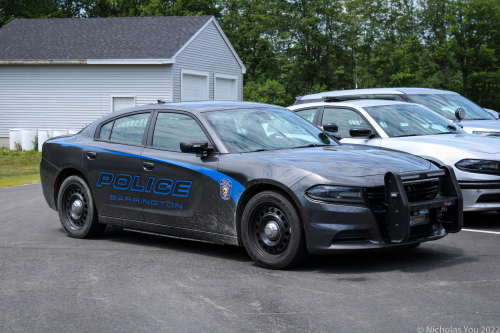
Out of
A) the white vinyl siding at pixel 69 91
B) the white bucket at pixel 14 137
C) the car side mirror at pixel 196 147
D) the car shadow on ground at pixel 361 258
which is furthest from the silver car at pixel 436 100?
the white bucket at pixel 14 137

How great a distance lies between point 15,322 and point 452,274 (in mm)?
3516

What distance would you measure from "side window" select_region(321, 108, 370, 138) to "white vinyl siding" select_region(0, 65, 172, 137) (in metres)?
18.2

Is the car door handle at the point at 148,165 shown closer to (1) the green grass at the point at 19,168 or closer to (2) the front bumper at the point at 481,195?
(2) the front bumper at the point at 481,195

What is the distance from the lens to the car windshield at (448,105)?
1250 cm

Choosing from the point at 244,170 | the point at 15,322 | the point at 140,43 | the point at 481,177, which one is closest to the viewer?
the point at 15,322

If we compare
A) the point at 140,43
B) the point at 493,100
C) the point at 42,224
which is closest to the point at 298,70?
the point at 493,100

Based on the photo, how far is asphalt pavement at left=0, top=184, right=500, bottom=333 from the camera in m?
4.17

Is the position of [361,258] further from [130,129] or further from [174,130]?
[130,129]

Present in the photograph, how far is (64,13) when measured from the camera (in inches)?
2431

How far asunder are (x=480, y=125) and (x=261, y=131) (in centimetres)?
674

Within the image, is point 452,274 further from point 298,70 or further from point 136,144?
point 298,70

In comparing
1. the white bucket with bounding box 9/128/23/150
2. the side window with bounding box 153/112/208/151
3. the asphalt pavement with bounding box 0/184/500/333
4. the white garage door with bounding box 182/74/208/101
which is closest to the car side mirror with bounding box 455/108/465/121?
the asphalt pavement with bounding box 0/184/500/333

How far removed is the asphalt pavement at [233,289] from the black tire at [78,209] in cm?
17

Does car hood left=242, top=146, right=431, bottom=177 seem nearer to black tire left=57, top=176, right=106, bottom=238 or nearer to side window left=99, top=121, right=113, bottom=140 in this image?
side window left=99, top=121, right=113, bottom=140
